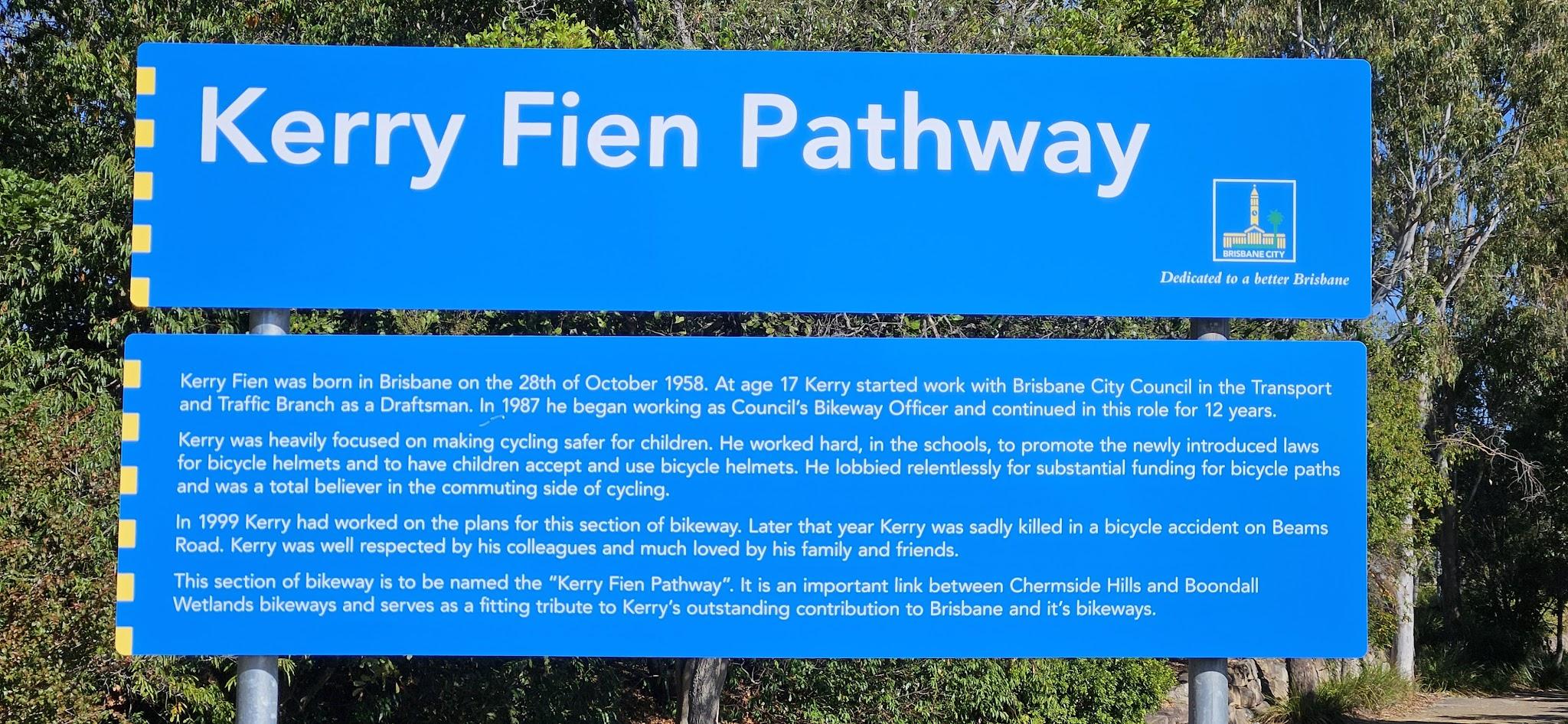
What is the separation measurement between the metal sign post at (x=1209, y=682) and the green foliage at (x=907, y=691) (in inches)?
268

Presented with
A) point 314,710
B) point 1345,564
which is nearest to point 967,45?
point 1345,564

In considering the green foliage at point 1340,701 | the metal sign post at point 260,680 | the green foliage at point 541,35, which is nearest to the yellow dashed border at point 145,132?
the metal sign post at point 260,680

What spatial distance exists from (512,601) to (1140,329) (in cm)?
669

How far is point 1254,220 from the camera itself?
4062mm

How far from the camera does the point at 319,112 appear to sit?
160 inches

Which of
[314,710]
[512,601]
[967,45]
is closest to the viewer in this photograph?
[512,601]

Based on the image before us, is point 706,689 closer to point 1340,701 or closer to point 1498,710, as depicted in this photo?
point 1340,701

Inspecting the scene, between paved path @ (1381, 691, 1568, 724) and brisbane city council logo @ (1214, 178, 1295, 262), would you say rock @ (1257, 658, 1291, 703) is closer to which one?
paved path @ (1381, 691, 1568, 724)

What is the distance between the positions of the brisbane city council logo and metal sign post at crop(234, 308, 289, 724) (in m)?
2.98

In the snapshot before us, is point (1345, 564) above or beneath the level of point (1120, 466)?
beneath

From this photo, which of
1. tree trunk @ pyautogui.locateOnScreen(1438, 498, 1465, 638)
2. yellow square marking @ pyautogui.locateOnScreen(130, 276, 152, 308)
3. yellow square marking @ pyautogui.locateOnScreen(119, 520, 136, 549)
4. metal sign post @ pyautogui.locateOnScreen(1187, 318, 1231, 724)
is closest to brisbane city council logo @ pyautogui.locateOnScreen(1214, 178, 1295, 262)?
metal sign post @ pyautogui.locateOnScreen(1187, 318, 1231, 724)

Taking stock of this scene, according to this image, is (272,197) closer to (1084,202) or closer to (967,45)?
(1084,202)

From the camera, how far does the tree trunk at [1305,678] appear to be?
17.8 metres

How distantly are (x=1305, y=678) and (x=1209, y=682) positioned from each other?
15361 mm
